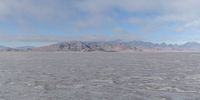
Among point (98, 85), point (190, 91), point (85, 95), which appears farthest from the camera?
point (98, 85)

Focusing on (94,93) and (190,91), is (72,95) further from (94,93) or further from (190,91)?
(190,91)

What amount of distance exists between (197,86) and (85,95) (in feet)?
35.7

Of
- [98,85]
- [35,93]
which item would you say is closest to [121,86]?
[98,85]

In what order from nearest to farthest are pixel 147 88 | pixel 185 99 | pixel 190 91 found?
pixel 185 99 < pixel 190 91 < pixel 147 88

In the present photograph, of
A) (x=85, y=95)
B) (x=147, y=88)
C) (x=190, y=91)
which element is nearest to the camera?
(x=85, y=95)

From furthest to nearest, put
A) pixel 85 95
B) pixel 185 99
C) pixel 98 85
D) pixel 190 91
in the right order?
1. pixel 98 85
2. pixel 190 91
3. pixel 85 95
4. pixel 185 99

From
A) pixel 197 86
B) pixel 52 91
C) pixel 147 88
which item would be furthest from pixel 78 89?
pixel 197 86

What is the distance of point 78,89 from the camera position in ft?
84.4

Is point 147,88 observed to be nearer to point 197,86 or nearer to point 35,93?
point 197,86

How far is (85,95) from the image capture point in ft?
74.7

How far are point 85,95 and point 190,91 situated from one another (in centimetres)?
854

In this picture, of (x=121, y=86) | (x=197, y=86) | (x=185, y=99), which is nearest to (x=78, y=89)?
(x=121, y=86)

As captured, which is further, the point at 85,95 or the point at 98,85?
the point at 98,85

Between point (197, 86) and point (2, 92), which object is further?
point (197, 86)
